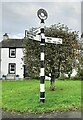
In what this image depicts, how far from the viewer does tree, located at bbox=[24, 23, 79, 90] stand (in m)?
13.9

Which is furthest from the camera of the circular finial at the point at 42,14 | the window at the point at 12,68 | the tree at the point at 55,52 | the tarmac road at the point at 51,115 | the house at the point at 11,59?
the window at the point at 12,68

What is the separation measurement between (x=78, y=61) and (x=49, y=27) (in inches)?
87.9

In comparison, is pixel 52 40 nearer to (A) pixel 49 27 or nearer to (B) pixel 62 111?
(B) pixel 62 111

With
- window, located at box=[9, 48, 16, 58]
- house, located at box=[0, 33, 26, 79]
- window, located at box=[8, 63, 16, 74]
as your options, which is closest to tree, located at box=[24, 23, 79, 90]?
house, located at box=[0, 33, 26, 79]

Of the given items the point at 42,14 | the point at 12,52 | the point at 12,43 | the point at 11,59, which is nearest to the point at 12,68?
the point at 11,59

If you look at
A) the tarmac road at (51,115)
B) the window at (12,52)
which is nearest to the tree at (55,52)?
the tarmac road at (51,115)

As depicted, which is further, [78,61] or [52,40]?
[78,61]

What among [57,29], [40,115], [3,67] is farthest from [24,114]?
[3,67]

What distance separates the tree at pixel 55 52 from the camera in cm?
1393

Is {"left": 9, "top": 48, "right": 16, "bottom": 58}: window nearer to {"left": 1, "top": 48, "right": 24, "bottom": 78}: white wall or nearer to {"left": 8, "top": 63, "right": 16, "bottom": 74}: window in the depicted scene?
{"left": 1, "top": 48, "right": 24, "bottom": 78}: white wall

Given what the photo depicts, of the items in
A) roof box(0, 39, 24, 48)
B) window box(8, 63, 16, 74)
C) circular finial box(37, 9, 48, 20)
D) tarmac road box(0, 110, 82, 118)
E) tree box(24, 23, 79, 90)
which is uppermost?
roof box(0, 39, 24, 48)

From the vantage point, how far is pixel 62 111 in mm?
8797

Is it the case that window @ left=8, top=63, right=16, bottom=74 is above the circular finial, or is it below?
below

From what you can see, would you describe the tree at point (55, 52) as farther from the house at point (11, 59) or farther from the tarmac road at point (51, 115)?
the house at point (11, 59)
